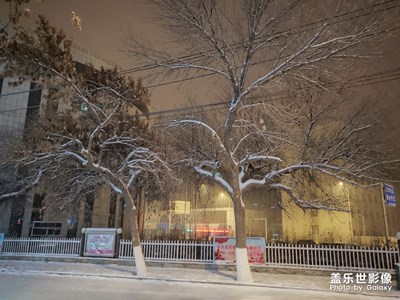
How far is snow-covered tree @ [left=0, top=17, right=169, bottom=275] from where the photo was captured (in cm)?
1198

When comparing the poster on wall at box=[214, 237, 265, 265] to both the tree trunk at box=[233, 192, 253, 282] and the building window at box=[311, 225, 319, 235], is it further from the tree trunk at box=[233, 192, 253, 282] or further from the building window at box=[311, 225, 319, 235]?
the building window at box=[311, 225, 319, 235]

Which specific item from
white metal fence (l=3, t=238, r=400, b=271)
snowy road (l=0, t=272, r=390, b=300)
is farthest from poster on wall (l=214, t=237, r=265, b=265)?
snowy road (l=0, t=272, r=390, b=300)

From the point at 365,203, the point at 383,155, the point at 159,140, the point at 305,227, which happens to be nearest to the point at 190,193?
the point at 159,140

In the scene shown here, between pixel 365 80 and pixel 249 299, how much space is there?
935 centimetres

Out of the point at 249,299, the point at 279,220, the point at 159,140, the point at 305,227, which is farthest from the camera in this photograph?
the point at 279,220

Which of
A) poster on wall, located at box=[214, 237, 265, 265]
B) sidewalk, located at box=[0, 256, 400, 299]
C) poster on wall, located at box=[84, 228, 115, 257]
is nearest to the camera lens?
sidewalk, located at box=[0, 256, 400, 299]

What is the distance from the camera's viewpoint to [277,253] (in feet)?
48.1

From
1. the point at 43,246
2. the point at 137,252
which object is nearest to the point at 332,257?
the point at 137,252

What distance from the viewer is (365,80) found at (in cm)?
1264

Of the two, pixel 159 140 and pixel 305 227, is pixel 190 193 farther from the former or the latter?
pixel 305 227

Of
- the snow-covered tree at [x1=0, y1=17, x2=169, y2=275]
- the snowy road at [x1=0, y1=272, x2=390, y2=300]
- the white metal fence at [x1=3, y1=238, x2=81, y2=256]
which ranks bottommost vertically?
the snowy road at [x1=0, y1=272, x2=390, y2=300]

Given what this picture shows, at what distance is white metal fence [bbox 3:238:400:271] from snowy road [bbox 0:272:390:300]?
3.49 meters

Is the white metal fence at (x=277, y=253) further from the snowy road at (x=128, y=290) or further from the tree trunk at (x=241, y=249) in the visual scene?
the snowy road at (x=128, y=290)

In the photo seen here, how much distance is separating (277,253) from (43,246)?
535 inches
